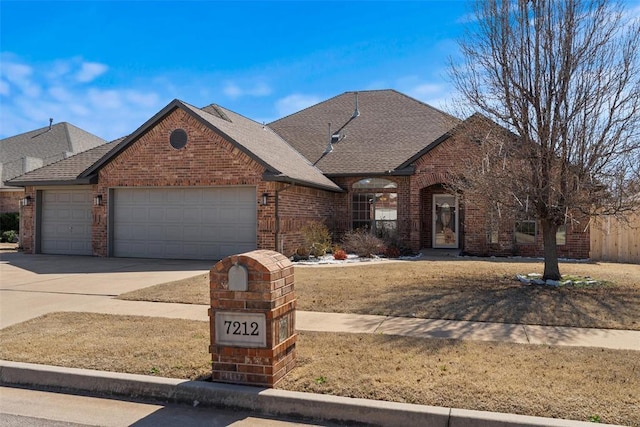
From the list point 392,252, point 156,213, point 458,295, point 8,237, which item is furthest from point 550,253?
point 8,237

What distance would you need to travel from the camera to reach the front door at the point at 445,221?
20031 mm

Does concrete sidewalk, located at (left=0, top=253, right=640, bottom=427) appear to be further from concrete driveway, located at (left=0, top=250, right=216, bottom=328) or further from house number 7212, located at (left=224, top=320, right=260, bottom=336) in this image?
house number 7212, located at (left=224, top=320, right=260, bottom=336)

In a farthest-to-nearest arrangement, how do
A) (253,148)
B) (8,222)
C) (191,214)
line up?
(8,222), (191,214), (253,148)

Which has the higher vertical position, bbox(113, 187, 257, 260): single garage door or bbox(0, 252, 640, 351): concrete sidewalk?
bbox(113, 187, 257, 260): single garage door

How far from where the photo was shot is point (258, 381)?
4.98 meters

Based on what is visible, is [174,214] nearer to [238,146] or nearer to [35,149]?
[238,146]

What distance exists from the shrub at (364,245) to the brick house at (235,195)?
1.69m

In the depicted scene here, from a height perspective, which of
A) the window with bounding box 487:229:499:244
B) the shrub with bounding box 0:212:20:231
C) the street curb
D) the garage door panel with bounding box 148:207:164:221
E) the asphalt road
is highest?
the garage door panel with bounding box 148:207:164:221

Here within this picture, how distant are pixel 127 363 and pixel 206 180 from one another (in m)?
10.7

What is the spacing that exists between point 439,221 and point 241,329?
16.2m

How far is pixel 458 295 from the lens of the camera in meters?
9.57

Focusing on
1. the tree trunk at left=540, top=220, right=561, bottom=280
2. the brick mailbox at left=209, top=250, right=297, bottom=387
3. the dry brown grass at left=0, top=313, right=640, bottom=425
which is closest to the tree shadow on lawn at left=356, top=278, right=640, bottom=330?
the tree trunk at left=540, top=220, right=561, bottom=280

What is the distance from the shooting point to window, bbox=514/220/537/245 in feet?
56.7

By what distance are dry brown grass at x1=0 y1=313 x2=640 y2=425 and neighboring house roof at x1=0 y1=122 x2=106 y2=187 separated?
2449 cm
